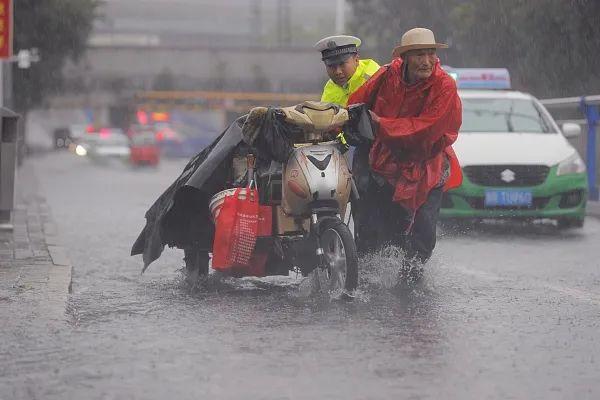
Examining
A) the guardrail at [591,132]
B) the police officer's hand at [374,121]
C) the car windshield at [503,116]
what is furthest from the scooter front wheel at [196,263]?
the guardrail at [591,132]

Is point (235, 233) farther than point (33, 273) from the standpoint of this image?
No

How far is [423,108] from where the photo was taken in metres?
8.78

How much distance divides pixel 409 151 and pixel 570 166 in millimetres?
5726

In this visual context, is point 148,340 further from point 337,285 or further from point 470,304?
point 470,304

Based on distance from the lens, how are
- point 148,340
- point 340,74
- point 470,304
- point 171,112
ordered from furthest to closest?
point 171,112, point 340,74, point 470,304, point 148,340

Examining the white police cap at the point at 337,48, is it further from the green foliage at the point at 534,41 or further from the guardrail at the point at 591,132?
the green foliage at the point at 534,41

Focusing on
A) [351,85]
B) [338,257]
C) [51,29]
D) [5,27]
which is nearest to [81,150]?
[51,29]

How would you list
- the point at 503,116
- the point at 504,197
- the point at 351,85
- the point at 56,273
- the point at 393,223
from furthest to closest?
the point at 503,116, the point at 504,197, the point at 56,273, the point at 351,85, the point at 393,223

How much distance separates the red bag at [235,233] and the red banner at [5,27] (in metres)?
8.43

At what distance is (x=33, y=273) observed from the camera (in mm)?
9609

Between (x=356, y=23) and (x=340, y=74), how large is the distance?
51046 millimetres

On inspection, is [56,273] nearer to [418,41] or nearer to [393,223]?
[393,223]

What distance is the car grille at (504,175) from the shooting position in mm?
13844

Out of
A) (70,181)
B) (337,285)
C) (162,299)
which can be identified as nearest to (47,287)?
(162,299)
